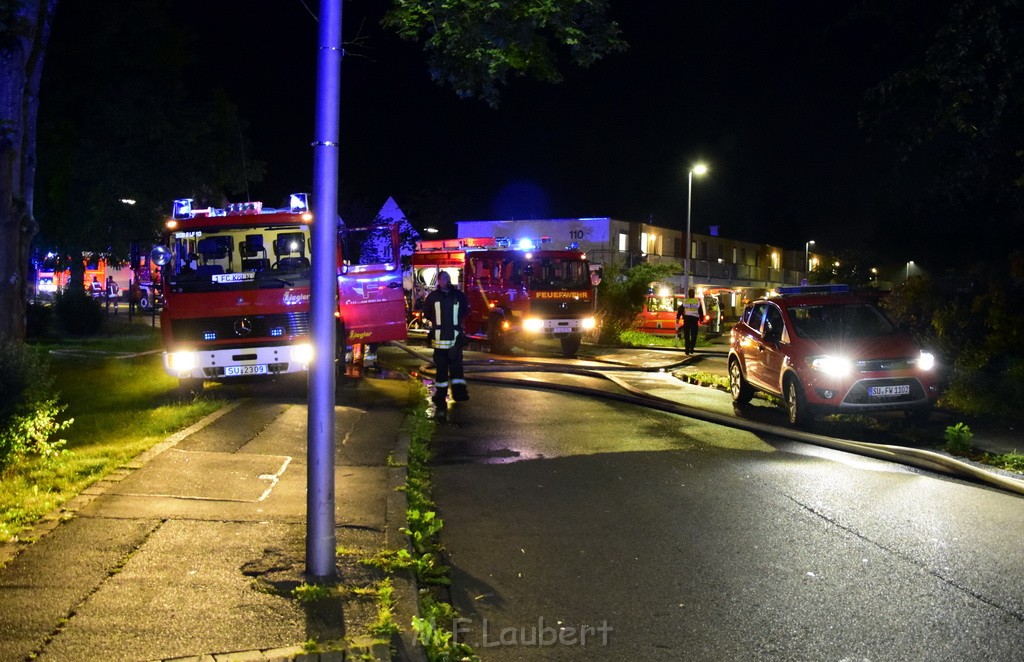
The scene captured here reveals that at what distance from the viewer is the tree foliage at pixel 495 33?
27.1 ft

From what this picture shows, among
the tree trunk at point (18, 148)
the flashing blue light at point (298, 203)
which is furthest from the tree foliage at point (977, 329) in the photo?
the tree trunk at point (18, 148)

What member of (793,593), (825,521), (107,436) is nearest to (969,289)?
(825,521)

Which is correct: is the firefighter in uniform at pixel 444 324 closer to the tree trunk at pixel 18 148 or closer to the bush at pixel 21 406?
the tree trunk at pixel 18 148

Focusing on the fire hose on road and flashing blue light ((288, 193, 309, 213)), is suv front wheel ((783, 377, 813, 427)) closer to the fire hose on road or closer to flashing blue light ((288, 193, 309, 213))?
the fire hose on road

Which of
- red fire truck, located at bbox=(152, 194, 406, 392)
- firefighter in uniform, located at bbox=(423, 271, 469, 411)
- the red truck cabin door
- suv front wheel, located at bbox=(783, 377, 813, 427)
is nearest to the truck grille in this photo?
red fire truck, located at bbox=(152, 194, 406, 392)

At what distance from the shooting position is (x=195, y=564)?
229 inches

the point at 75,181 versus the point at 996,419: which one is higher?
the point at 75,181

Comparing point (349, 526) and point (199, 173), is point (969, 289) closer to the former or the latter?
point (349, 526)

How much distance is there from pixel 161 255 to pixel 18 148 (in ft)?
8.28

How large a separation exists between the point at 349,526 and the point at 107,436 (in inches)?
185

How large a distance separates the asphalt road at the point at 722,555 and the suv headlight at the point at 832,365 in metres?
1.48

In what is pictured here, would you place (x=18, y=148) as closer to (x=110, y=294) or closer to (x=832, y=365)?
(x=832, y=365)

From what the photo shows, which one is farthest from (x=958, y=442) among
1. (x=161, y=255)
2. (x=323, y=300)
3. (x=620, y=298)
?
(x=620, y=298)

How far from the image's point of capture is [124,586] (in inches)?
213
